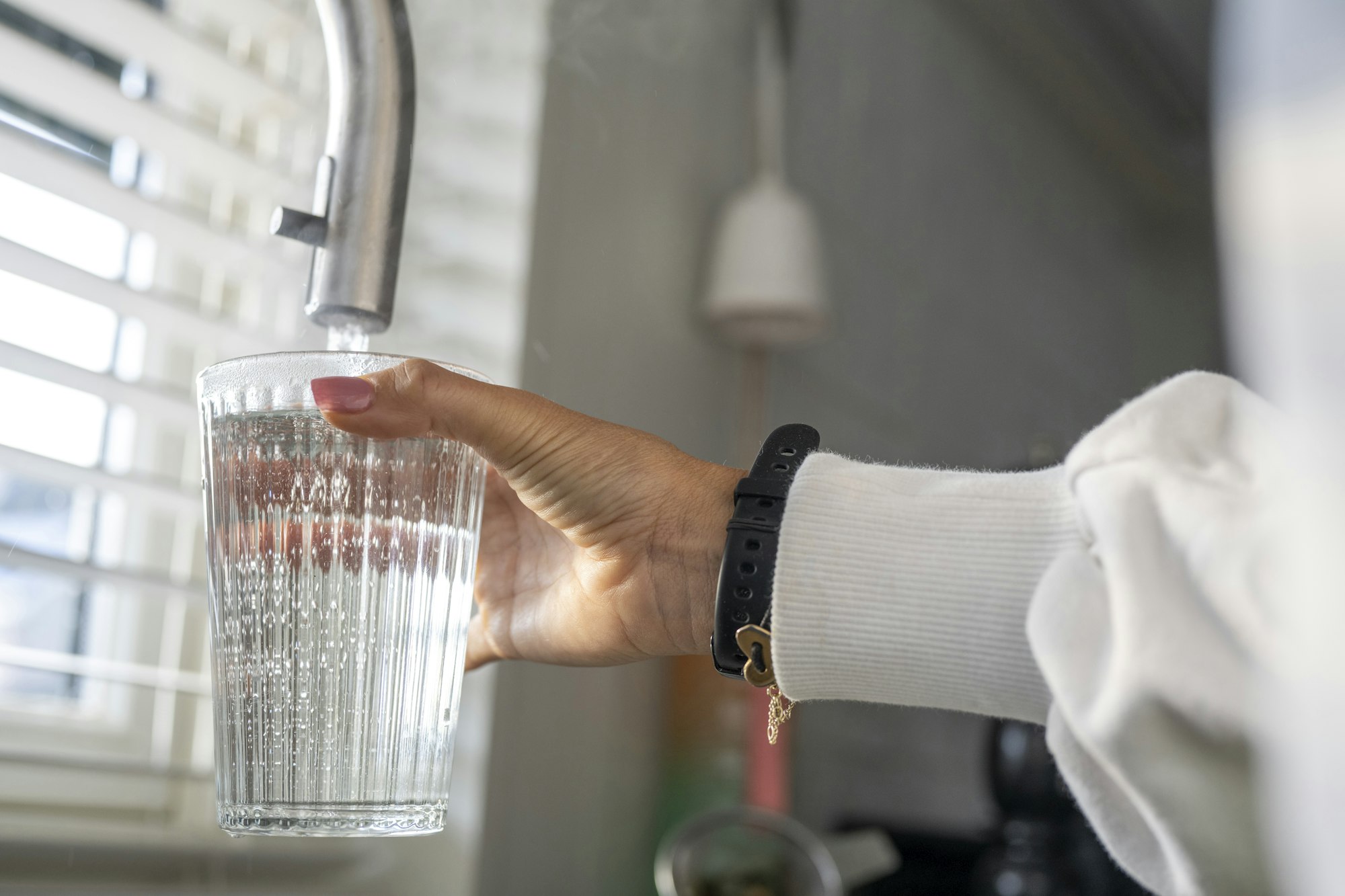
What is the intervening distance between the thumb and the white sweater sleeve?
11 centimetres

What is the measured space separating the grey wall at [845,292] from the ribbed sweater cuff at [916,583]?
1.28ft

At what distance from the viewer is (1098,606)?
375mm

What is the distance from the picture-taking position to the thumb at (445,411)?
40 cm

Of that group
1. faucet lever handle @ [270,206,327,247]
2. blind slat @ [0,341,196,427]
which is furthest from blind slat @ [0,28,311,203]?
faucet lever handle @ [270,206,327,247]

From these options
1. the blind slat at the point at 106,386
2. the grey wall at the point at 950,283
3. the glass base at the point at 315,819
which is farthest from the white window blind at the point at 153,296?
the grey wall at the point at 950,283

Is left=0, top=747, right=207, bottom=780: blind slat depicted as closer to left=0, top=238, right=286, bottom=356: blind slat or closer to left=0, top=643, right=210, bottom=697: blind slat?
left=0, top=643, right=210, bottom=697: blind slat

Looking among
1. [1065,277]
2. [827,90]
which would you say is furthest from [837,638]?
[1065,277]

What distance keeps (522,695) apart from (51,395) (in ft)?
1.23

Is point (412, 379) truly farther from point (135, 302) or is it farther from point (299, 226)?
point (135, 302)

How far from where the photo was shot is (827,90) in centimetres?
121

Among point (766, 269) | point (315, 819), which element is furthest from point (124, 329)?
point (766, 269)

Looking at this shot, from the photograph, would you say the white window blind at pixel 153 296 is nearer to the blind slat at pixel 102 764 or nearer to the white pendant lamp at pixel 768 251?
the blind slat at pixel 102 764

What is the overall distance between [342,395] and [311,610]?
7 cm

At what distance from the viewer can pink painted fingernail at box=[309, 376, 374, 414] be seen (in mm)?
394
